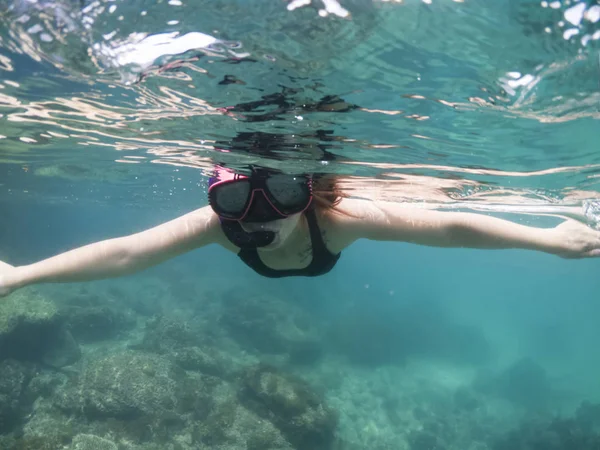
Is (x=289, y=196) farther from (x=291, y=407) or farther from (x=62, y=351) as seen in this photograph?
(x=62, y=351)

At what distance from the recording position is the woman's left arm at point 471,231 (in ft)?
14.3

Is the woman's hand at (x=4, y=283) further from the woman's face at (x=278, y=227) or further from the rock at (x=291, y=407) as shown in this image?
the rock at (x=291, y=407)

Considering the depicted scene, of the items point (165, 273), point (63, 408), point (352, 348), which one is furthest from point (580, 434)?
point (165, 273)

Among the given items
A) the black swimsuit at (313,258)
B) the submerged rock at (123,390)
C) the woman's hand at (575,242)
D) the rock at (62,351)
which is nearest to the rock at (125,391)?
the submerged rock at (123,390)

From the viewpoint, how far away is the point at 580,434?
20875mm

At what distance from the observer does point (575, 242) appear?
4.50 m

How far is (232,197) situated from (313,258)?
1.41 metres

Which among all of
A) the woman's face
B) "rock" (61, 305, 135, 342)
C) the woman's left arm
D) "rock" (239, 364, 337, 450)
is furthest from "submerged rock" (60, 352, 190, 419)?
the woman's left arm

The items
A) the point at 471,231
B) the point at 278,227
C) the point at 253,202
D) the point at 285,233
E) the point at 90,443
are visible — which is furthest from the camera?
Answer: the point at 90,443

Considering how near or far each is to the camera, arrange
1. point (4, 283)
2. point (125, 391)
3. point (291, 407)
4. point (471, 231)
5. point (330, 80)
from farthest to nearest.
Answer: point (291, 407), point (125, 391), point (330, 80), point (471, 231), point (4, 283)

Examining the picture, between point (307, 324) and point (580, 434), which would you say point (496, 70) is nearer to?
point (580, 434)

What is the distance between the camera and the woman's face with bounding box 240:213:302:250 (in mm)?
4805

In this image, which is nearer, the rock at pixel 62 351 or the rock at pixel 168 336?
the rock at pixel 62 351

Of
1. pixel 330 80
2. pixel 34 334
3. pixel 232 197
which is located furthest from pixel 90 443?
pixel 330 80
